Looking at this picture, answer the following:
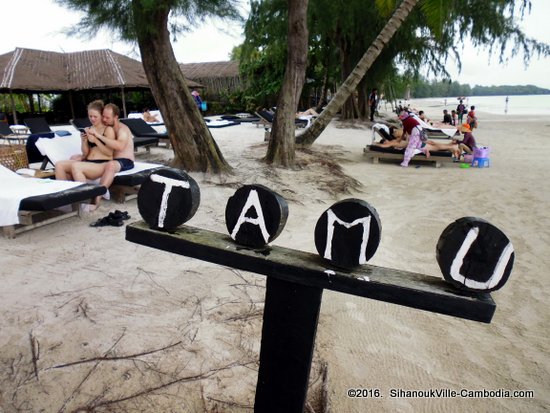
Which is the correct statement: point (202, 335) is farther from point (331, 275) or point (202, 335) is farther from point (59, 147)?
point (59, 147)

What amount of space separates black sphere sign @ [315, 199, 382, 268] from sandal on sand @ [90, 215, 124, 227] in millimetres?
3640

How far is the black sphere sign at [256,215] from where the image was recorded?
43.5 inches

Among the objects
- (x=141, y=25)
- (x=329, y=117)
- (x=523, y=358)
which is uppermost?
(x=141, y=25)

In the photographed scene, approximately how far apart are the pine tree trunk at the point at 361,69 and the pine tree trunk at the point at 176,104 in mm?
3186

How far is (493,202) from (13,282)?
615 cm

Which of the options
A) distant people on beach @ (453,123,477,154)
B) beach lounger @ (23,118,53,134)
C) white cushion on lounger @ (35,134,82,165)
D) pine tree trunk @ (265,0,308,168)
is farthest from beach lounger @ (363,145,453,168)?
beach lounger @ (23,118,53,134)

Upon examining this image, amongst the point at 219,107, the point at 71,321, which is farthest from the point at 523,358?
the point at 219,107

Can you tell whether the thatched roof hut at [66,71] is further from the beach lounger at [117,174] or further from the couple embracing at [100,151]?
the couple embracing at [100,151]

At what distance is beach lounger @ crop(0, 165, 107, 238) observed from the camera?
3.76 metres

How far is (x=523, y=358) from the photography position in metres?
2.42

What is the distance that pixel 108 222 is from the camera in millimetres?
4254

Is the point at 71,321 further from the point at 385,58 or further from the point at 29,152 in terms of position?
the point at 385,58

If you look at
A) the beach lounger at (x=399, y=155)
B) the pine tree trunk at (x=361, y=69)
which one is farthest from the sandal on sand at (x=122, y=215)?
the beach lounger at (x=399, y=155)

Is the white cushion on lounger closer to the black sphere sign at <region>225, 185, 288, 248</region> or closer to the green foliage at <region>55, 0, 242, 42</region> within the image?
the green foliage at <region>55, 0, 242, 42</region>
